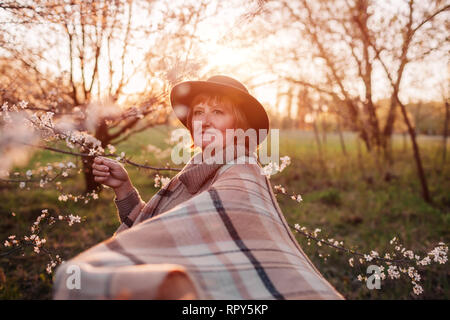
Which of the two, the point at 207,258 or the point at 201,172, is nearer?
the point at 207,258

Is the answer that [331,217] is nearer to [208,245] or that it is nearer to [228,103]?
[228,103]

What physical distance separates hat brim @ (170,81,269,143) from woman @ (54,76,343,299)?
2 centimetres

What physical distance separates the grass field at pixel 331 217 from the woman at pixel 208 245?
93 cm

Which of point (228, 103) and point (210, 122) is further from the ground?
point (228, 103)

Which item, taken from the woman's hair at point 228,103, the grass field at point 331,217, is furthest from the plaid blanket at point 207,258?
the grass field at point 331,217

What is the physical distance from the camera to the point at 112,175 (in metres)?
2.12

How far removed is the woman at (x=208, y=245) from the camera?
1009 millimetres

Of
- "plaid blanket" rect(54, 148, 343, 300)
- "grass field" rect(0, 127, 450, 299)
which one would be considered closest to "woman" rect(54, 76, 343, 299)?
"plaid blanket" rect(54, 148, 343, 300)

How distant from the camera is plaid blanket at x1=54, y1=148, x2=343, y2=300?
986mm

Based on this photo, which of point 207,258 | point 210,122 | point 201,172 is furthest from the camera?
point 210,122

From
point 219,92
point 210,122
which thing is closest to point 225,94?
point 219,92

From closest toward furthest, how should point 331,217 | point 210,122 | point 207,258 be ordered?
point 207,258 → point 210,122 → point 331,217

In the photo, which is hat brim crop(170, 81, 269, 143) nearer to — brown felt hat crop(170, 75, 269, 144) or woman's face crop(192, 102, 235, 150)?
brown felt hat crop(170, 75, 269, 144)

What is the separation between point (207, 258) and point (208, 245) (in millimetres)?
65
